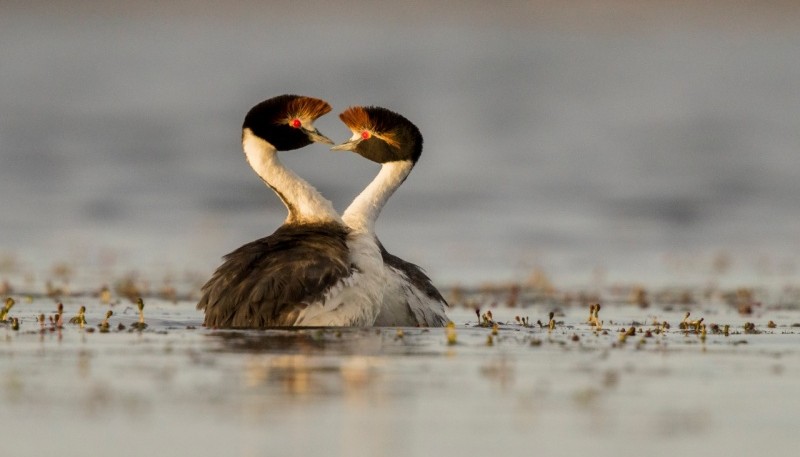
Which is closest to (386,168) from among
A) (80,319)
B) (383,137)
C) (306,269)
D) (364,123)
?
(383,137)

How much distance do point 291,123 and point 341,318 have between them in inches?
106

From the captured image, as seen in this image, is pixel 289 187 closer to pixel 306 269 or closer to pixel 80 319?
pixel 306 269

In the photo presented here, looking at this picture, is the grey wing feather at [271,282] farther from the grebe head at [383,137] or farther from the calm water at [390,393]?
the grebe head at [383,137]

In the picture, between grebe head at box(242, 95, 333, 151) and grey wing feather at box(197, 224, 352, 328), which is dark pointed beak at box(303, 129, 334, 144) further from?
grey wing feather at box(197, 224, 352, 328)

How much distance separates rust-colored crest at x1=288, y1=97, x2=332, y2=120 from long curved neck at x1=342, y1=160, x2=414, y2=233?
0.80 meters

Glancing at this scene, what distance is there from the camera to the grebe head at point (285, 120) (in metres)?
13.5

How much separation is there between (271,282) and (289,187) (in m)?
1.91

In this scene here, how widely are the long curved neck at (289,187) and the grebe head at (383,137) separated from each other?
3.02 ft

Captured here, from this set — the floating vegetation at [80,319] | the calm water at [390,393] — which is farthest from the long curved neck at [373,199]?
the floating vegetation at [80,319]

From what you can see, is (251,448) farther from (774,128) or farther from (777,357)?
(774,128)

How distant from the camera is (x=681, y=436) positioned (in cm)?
690

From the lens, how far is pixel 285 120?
534 inches

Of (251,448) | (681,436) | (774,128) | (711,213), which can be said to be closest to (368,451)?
(251,448)

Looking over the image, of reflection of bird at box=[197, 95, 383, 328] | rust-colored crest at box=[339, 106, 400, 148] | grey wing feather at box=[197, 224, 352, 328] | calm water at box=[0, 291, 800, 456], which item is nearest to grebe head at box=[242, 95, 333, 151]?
rust-colored crest at box=[339, 106, 400, 148]
